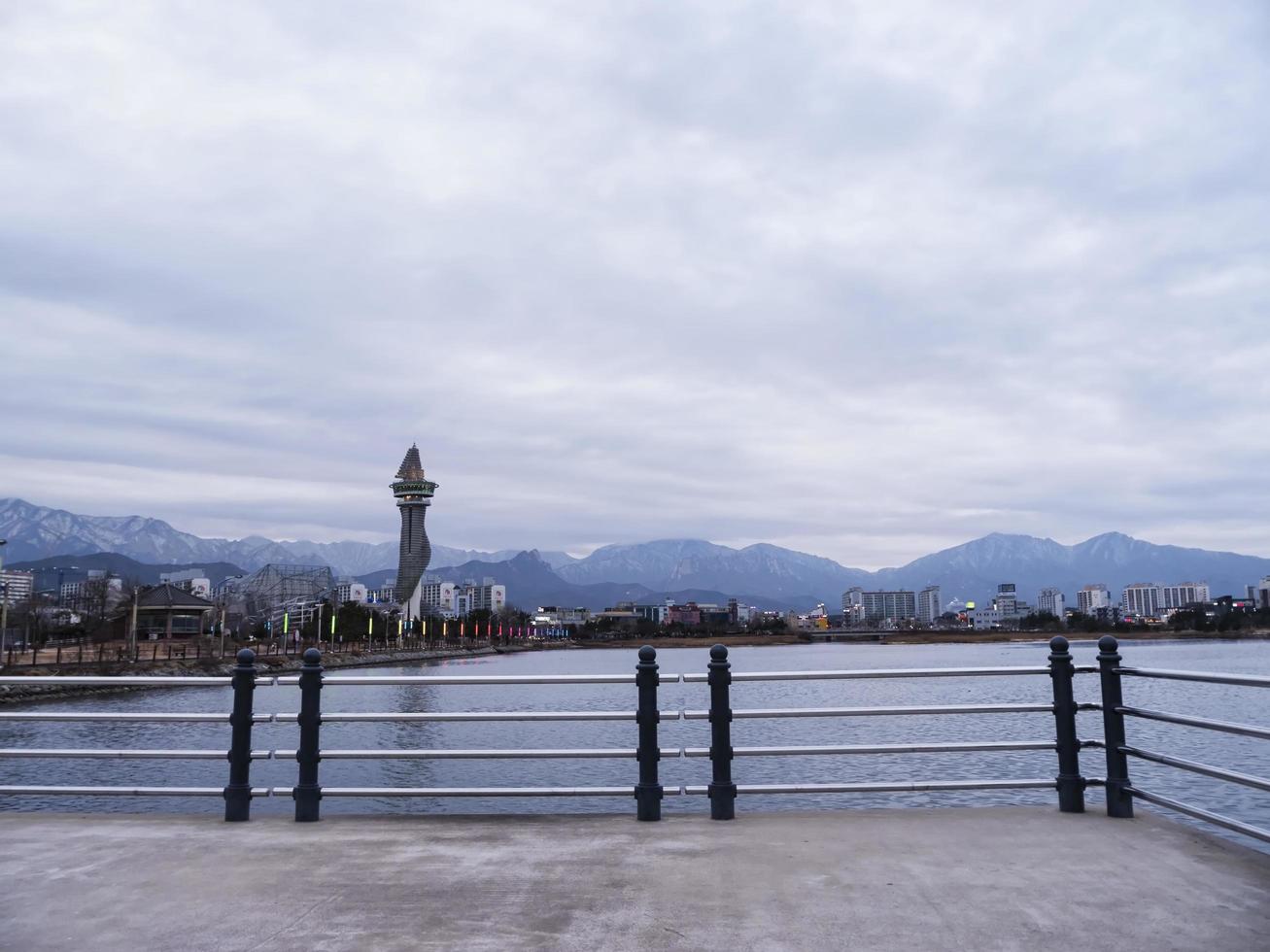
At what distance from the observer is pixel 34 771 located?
3039 cm

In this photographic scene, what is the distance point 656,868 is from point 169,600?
153 m

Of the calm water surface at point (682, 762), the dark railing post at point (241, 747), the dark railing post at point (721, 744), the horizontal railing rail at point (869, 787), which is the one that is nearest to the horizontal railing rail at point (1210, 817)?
the horizontal railing rail at point (869, 787)

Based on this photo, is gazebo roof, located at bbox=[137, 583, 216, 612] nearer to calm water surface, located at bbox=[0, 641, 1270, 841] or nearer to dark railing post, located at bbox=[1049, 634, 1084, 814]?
calm water surface, located at bbox=[0, 641, 1270, 841]

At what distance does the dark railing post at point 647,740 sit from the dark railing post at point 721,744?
0.49 meters

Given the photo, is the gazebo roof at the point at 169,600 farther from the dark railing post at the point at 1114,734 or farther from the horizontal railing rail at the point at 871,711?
the dark railing post at the point at 1114,734

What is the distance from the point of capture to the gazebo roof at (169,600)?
14045 centimetres

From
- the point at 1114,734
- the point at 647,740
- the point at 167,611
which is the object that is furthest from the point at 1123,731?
the point at 167,611

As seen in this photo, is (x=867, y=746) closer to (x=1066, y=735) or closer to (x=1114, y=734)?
(x=1066, y=735)

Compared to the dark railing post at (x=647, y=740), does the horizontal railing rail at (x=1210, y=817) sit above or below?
below

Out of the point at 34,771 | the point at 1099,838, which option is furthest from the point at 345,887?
the point at 34,771

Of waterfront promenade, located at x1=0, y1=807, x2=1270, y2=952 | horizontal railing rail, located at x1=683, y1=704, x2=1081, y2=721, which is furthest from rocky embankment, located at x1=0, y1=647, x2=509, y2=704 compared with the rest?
horizontal railing rail, located at x1=683, y1=704, x2=1081, y2=721

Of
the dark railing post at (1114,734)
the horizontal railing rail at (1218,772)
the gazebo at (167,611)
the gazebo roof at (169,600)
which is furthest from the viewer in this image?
the gazebo roof at (169,600)

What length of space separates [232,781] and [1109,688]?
7929mm

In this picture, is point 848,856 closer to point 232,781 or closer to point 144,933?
point 144,933
